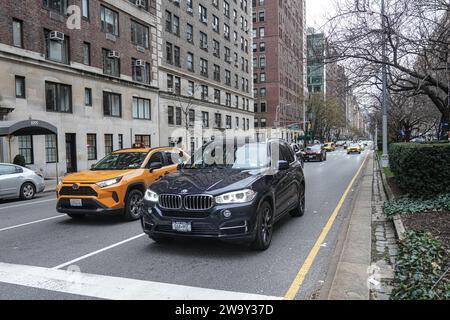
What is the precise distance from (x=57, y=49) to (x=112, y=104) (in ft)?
20.2

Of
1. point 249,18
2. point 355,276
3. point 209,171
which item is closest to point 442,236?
point 355,276

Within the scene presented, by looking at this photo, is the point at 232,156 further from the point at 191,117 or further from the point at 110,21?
the point at 191,117

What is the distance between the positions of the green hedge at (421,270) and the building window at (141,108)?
97.2ft

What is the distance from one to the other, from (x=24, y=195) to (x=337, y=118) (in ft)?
254

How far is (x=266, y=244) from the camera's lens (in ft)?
20.6

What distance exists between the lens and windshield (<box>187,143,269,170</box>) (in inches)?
281

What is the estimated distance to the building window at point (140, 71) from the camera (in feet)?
108

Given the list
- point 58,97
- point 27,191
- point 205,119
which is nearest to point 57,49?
point 58,97

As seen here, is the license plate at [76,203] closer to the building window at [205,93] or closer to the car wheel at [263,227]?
the car wheel at [263,227]

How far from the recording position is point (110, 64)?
98.5 feet

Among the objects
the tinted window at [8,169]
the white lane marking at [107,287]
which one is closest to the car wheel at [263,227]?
the white lane marking at [107,287]

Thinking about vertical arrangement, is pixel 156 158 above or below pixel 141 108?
below

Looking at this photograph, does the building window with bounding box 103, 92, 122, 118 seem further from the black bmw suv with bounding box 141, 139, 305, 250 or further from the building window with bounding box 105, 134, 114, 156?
the black bmw suv with bounding box 141, 139, 305, 250

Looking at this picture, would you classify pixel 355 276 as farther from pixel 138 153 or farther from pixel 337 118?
pixel 337 118
